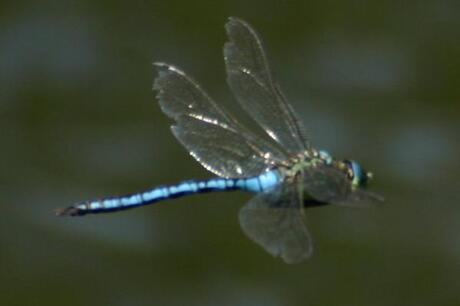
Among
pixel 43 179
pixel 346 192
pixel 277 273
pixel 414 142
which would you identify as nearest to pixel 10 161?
pixel 43 179

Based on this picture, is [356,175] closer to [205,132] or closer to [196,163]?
[205,132]

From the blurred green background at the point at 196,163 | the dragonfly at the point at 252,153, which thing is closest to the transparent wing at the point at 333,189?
the dragonfly at the point at 252,153

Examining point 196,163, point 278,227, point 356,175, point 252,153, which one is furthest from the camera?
point 196,163

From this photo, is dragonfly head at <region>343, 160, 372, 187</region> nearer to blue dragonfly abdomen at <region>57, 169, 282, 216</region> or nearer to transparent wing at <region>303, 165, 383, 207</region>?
transparent wing at <region>303, 165, 383, 207</region>

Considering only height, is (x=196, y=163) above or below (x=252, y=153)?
below

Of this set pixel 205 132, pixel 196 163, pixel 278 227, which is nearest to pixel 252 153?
pixel 205 132

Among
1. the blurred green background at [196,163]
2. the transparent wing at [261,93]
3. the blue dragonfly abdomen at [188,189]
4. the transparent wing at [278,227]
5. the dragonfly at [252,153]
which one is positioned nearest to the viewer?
the transparent wing at [278,227]

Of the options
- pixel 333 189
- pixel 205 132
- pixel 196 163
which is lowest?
pixel 196 163

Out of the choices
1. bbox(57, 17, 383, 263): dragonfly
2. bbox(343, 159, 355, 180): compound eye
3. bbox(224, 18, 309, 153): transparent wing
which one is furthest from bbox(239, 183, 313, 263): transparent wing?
bbox(224, 18, 309, 153): transparent wing

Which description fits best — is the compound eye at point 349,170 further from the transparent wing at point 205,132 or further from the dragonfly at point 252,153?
the transparent wing at point 205,132
